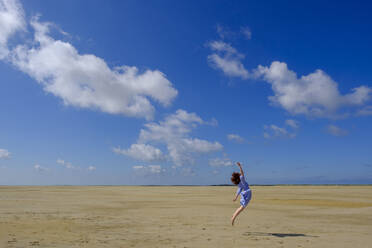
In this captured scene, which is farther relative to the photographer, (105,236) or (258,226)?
(258,226)

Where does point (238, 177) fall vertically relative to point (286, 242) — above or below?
above

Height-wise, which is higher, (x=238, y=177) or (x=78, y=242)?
(x=238, y=177)

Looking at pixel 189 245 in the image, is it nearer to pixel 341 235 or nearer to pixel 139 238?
pixel 139 238

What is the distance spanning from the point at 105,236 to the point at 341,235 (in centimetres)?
876

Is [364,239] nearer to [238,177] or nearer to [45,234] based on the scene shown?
[238,177]

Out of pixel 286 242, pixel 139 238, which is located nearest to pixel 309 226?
pixel 286 242

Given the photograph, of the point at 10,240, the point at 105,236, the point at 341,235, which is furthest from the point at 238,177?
the point at 10,240

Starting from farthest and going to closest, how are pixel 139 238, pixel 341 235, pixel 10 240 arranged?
pixel 341 235 → pixel 139 238 → pixel 10 240

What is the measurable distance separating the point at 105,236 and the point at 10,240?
3.03 m

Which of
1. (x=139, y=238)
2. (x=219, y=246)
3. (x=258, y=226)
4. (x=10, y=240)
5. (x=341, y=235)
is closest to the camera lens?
(x=219, y=246)

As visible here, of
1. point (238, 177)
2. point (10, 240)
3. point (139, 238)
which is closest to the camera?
point (10, 240)

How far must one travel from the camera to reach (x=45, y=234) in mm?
11070

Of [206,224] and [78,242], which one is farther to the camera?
[206,224]

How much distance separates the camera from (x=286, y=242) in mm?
9906
